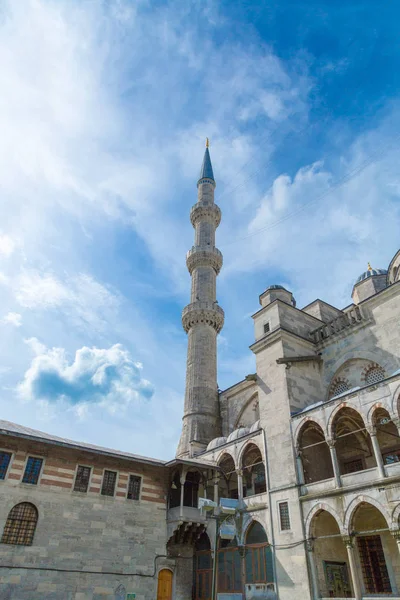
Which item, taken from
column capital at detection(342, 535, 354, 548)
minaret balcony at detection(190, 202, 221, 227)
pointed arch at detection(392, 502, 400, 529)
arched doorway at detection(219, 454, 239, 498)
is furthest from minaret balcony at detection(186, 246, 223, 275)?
pointed arch at detection(392, 502, 400, 529)

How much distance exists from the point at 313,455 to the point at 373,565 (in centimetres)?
447

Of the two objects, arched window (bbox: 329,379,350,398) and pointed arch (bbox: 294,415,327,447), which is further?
arched window (bbox: 329,379,350,398)

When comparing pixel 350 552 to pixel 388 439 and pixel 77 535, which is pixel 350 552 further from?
pixel 77 535

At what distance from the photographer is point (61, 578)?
15.6 meters

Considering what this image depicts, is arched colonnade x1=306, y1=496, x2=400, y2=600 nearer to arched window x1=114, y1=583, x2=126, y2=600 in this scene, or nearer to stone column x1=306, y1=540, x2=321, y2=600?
stone column x1=306, y1=540, x2=321, y2=600

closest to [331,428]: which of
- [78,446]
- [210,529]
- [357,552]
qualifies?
[357,552]

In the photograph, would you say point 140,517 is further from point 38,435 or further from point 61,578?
point 38,435

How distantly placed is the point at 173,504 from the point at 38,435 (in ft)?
25.0

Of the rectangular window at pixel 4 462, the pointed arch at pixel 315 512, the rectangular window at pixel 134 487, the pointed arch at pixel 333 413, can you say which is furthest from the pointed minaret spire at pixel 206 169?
the pointed arch at pixel 315 512

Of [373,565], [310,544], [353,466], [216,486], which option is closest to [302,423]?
[353,466]

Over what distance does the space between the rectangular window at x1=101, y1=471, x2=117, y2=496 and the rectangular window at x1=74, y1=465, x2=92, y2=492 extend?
79 centimetres

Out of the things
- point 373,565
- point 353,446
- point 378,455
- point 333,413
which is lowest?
point 373,565

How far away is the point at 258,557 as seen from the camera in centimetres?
1738

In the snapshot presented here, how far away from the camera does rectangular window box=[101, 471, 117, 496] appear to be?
60.0ft
